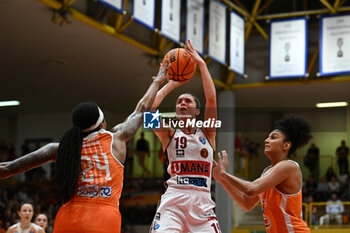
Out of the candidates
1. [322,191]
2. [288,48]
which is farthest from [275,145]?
[322,191]

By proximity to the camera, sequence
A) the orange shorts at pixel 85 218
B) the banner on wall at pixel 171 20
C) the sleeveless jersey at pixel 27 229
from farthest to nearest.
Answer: the banner on wall at pixel 171 20, the sleeveless jersey at pixel 27 229, the orange shorts at pixel 85 218

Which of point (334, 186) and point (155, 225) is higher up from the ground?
point (155, 225)

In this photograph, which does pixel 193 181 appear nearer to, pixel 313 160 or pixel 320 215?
pixel 320 215

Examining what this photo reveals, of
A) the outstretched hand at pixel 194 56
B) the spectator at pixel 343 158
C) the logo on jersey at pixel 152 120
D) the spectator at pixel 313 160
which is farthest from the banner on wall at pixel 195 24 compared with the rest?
the logo on jersey at pixel 152 120

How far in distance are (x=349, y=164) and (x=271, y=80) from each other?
223 inches

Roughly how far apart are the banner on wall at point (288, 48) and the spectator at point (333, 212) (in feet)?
14.1

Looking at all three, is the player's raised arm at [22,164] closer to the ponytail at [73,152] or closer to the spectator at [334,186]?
the ponytail at [73,152]

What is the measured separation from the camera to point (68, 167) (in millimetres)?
4441

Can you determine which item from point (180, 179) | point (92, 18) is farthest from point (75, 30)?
point (180, 179)

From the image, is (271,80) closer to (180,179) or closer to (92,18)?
(92,18)

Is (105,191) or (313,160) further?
(313,160)

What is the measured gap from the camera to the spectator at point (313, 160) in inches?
836

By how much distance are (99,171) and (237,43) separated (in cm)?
1345

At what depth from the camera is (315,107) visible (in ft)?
74.1
